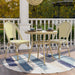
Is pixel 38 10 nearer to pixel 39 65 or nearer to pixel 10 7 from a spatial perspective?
pixel 10 7

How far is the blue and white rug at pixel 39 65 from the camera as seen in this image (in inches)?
140

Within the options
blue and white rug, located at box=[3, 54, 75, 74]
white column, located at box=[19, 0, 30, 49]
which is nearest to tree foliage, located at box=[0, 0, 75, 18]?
white column, located at box=[19, 0, 30, 49]

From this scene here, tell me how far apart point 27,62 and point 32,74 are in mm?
859

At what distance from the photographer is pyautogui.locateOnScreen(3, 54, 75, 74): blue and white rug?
3.55m

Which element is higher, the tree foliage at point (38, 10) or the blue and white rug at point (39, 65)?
the tree foliage at point (38, 10)

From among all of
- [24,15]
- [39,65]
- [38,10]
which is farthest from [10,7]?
[39,65]

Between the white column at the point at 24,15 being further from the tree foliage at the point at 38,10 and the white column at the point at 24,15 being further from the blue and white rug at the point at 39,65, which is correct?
the tree foliage at the point at 38,10

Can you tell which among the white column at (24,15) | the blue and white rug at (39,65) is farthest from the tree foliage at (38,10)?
the blue and white rug at (39,65)

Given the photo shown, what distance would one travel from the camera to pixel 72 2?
1181cm

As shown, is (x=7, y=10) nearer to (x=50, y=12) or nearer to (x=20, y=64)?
(x=50, y=12)

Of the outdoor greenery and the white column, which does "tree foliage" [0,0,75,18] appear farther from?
the white column

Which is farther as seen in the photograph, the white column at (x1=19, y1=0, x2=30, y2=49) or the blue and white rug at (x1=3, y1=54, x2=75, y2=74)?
the white column at (x1=19, y1=0, x2=30, y2=49)

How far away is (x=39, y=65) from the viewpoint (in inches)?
154

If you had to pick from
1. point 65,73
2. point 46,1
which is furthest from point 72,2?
point 65,73
